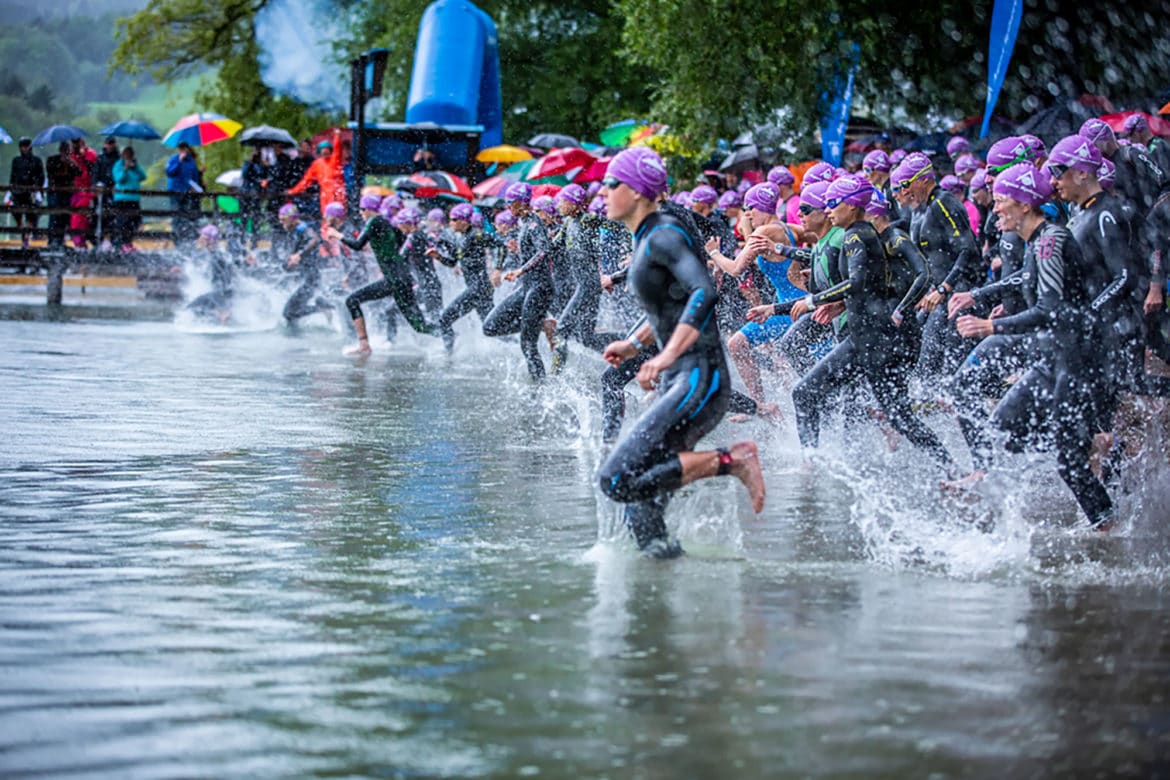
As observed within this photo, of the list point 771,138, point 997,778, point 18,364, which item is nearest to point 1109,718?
point 997,778

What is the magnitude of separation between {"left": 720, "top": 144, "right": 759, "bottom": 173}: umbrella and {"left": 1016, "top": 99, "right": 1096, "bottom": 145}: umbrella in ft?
13.3

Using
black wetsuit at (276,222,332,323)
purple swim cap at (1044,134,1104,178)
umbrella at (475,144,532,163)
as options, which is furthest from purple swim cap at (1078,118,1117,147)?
umbrella at (475,144,532,163)

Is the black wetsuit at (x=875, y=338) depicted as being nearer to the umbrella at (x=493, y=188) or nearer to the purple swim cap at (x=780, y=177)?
the purple swim cap at (x=780, y=177)

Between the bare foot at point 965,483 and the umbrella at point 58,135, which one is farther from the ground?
the umbrella at point 58,135

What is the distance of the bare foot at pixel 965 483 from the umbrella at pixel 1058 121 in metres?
9.17

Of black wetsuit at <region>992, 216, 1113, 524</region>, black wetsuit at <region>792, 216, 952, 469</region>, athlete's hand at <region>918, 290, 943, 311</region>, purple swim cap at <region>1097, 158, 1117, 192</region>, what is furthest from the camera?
athlete's hand at <region>918, 290, 943, 311</region>

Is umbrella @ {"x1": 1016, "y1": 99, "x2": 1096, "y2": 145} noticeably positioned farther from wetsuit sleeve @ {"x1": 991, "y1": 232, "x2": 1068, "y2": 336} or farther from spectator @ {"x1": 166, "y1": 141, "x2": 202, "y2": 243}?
spectator @ {"x1": 166, "y1": 141, "x2": 202, "y2": 243}

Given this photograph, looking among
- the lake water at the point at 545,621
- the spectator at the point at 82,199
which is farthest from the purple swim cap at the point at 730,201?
the spectator at the point at 82,199

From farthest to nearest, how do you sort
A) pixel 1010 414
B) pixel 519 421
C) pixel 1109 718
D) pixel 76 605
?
pixel 519 421 < pixel 1010 414 < pixel 76 605 < pixel 1109 718

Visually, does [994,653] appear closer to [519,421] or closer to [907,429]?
[907,429]

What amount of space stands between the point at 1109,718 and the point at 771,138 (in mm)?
17525

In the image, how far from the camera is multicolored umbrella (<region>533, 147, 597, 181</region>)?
23.8 metres

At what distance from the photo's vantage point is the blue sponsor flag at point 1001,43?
18.0 metres

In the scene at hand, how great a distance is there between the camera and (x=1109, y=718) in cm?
509
